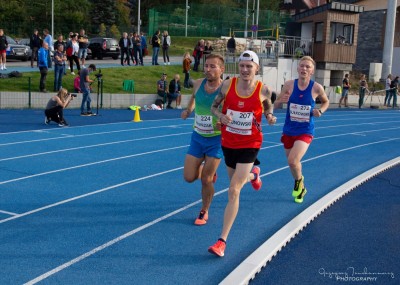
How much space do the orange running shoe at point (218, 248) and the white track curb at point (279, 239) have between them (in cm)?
30

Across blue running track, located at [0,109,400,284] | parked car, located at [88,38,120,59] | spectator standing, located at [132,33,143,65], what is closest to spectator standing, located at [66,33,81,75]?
spectator standing, located at [132,33,143,65]

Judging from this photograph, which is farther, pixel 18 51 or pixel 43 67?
pixel 18 51

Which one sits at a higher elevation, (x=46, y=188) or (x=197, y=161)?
(x=197, y=161)

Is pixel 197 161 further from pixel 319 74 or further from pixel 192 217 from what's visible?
pixel 319 74

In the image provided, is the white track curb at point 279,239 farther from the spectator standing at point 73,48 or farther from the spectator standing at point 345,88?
the spectator standing at point 345,88

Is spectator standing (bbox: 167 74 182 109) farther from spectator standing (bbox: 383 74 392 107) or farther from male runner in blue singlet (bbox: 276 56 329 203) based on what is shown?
male runner in blue singlet (bbox: 276 56 329 203)


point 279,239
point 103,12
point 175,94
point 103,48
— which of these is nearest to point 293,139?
point 279,239

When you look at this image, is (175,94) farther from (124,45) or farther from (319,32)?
(319,32)

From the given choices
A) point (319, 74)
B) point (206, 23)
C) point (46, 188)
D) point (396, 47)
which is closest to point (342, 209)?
point (46, 188)

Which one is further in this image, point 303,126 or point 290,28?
point 290,28

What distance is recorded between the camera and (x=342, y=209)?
766 cm

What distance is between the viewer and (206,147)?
6.45 m

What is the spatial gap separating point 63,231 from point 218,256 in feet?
6.32

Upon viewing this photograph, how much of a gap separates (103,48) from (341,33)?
1594cm
